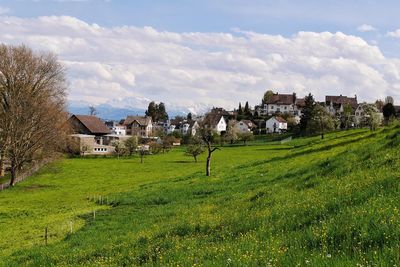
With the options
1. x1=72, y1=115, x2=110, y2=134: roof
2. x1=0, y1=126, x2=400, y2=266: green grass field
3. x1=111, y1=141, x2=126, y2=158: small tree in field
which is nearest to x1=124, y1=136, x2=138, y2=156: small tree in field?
x1=111, y1=141, x2=126, y2=158: small tree in field

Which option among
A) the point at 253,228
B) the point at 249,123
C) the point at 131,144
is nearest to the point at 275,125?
the point at 249,123

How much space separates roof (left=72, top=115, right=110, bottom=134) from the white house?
6387 cm

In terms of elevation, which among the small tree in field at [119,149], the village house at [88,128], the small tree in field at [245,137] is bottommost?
the small tree in field at [119,149]

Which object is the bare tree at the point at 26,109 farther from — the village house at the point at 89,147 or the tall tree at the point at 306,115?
the tall tree at the point at 306,115

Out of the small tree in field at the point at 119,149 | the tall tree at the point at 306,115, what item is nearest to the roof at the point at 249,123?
the tall tree at the point at 306,115

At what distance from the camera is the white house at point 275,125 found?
176875mm

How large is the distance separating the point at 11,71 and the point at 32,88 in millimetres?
4614

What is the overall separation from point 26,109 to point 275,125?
406 ft

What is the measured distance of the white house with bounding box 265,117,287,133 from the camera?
580 ft

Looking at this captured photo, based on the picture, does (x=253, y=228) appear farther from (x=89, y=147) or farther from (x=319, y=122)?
(x=89, y=147)

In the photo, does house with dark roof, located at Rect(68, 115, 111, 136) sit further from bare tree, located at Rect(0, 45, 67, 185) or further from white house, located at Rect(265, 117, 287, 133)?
bare tree, located at Rect(0, 45, 67, 185)

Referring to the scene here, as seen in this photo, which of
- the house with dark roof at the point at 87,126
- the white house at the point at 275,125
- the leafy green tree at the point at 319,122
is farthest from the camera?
the white house at the point at 275,125

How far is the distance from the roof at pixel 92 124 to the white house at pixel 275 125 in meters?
63.9

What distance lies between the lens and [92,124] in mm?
156375
